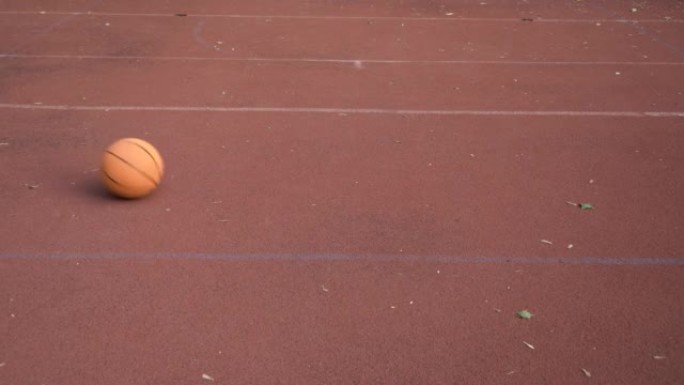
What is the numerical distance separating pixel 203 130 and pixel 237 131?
1.13 feet

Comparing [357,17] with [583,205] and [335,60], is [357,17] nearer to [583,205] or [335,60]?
[335,60]

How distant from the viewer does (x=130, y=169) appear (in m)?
5.54

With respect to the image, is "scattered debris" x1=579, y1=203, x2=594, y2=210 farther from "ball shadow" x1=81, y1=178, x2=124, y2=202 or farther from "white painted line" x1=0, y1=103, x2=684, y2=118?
"ball shadow" x1=81, y1=178, x2=124, y2=202

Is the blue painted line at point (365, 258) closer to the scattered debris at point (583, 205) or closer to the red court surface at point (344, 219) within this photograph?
the red court surface at point (344, 219)

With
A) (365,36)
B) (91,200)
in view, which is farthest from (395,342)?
(365,36)

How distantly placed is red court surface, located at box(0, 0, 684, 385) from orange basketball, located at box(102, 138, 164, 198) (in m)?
0.16

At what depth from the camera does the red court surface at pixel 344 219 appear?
161 inches

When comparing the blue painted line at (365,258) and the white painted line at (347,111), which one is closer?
the blue painted line at (365,258)

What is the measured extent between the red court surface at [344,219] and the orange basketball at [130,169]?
162mm

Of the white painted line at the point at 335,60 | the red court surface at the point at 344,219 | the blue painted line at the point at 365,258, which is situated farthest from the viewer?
the white painted line at the point at 335,60

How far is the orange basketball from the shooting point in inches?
219

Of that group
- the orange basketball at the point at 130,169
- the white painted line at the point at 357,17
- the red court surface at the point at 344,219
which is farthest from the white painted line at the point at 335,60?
the orange basketball at the point at 130,169

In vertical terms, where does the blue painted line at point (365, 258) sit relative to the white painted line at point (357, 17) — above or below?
below

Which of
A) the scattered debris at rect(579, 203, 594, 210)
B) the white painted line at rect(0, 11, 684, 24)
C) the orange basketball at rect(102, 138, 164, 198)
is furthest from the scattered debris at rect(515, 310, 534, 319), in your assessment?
the white painted line at rect(0, 11, 684, 24)
